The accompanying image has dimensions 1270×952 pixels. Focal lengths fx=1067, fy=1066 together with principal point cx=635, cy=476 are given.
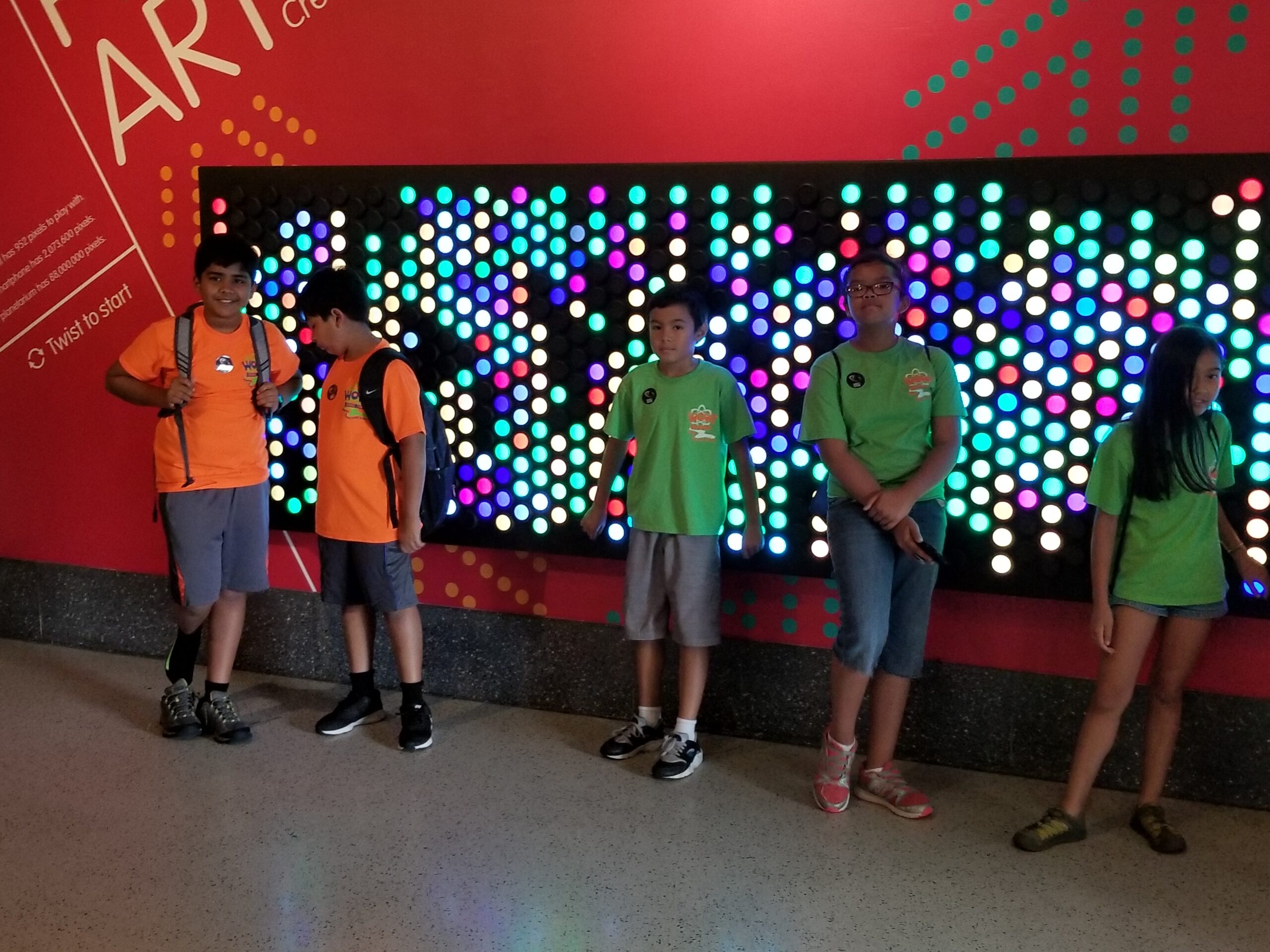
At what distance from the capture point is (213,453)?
310 centimetres

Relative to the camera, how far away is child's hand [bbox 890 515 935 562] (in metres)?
2.61

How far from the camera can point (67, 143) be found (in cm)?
378

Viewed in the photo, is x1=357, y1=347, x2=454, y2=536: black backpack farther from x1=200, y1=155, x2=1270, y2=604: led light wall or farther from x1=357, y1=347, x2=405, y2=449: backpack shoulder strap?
x1=200, y1=155, x2=1270, y2=604: led light wall

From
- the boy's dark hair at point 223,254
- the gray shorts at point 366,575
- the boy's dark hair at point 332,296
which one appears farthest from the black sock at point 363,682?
the boy's dark hair at point 223,254

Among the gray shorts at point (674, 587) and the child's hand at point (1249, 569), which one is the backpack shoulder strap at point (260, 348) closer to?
the gray shorts at point (674, 587)

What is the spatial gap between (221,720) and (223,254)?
137cm

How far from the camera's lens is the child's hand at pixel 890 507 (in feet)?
8.49

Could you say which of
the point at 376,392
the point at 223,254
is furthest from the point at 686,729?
the point at 223,254

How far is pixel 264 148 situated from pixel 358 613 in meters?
1.58

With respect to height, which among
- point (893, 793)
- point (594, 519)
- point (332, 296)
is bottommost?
point (893, 793)

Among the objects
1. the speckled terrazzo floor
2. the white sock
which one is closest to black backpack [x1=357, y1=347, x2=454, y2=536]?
the speckled terrazzo floor

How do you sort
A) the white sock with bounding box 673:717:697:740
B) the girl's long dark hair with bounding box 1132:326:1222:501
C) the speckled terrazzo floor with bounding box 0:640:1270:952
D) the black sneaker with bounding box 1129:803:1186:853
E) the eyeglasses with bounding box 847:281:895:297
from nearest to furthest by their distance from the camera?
the speckled terrazzo floor with bounding box 0:640:1270:952 < the girl's long dark hair with bounding box 1132:326:1222:501 < the black sneaker with bounding box 1129:803:1186:853 < the eyeglasses with bounding box 847:281:895:297 < the white sock with bounding box 673:717:697:740

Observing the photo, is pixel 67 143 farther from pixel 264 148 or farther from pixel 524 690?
pixel 524 690

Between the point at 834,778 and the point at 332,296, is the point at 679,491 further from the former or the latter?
the point at 332,296
